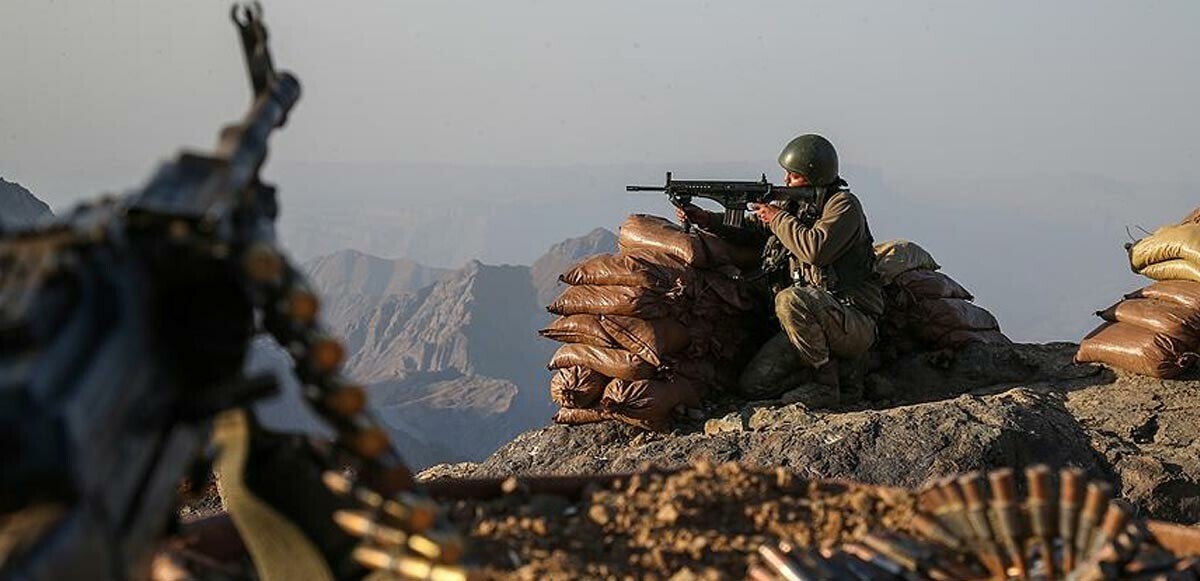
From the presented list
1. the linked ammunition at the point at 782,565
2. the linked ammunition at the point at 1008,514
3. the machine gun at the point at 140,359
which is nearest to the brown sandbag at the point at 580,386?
the linked ammunition at the point at 782,565

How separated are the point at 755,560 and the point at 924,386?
610 cm

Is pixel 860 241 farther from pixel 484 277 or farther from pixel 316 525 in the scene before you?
pixel 484 277

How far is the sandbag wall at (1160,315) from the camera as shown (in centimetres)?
775

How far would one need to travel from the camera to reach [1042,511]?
2820 millimetres

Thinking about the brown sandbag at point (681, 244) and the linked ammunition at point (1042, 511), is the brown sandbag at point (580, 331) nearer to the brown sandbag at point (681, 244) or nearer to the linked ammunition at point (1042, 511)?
the brown sandbag at point (681, 244)

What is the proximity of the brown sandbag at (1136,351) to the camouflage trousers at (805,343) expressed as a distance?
1.59 metres

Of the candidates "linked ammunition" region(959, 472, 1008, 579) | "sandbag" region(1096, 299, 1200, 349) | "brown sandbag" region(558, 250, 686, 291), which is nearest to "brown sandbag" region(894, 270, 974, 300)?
"sandbag" region(1096, 299, 1200, 349)

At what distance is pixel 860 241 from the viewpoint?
8.17m

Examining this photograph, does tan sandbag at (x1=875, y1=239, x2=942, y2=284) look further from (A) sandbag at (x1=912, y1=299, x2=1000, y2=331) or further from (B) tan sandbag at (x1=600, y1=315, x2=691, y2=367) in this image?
(B) tan sandbag at (x1=600, y1=315, x2=691, y2=367)

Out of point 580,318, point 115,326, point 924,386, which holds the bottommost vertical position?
point 924,386

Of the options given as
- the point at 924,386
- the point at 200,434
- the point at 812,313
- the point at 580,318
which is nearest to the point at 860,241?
the point at 812,313

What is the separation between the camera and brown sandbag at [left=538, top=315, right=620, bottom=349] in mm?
7961

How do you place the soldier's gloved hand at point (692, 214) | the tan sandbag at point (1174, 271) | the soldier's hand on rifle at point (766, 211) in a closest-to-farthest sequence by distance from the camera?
the tan sandbag at point (1174, 271), the soldier's hand on rifle at point (766, 211), the soldier's gloved hand at point (692, 214)

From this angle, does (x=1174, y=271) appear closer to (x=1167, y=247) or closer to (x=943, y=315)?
(x=1167, y=247)
